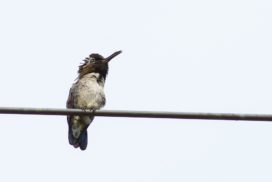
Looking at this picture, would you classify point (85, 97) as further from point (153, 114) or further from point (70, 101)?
point (153, 114)

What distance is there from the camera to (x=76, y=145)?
10164 mm

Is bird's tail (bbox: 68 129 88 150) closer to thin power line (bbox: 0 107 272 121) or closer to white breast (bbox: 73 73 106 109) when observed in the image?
white breast (bbox: 73 73 106 109)

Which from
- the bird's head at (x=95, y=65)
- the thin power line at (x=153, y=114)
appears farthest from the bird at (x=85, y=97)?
the thin power line at (x=153, y=114)

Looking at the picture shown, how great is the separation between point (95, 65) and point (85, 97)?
1.00 metres

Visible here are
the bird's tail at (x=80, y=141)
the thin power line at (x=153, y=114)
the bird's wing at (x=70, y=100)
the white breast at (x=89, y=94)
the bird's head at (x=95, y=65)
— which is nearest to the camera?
the thin power line at (x=153, y=114)

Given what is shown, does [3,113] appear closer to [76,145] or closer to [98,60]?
[76,145]

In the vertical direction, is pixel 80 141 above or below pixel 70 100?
below

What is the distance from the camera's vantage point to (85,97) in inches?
406

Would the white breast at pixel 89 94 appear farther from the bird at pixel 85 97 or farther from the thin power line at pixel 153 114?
the thin power line at pixel 153 114

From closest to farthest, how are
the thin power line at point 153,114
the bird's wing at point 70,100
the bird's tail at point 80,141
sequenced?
the thin power line at point 153,114
the bird's tail at point 80,141
the bird's wing at point 70,100

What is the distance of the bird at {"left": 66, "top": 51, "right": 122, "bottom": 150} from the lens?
403 inches

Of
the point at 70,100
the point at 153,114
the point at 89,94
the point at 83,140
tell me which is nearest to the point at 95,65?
the point at 70,100

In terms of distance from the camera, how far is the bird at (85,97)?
10242 millimetres

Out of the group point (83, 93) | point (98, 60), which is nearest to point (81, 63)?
point (98, 60)
